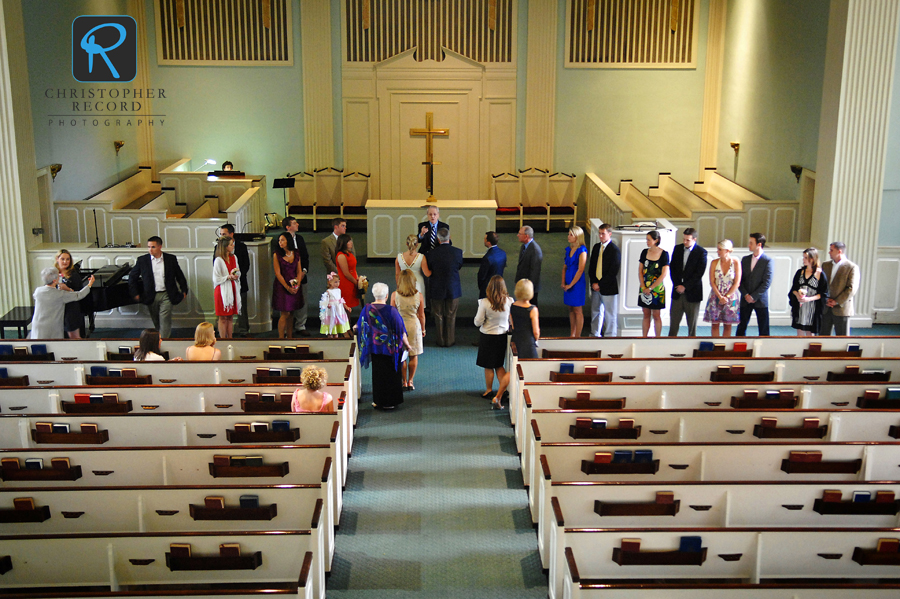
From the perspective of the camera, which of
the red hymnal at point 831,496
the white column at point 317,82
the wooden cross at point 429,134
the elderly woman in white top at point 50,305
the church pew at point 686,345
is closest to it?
the red hymnal at point 831,496

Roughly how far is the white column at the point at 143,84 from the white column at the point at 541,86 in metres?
7.04

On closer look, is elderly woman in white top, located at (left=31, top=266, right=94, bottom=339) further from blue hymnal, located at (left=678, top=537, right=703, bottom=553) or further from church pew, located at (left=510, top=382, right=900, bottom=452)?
blue hymnal, located at (left=678, top=537, right=703, bottom=553)

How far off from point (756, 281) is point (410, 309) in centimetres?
359

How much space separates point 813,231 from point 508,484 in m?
6.48

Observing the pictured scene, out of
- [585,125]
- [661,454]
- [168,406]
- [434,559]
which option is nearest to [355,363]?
[168,406]

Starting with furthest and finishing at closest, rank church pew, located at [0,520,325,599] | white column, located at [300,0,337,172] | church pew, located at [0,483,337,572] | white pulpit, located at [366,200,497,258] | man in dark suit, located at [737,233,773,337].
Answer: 1. white column, located at [300,0,337,172]
2. white pulpit, located at [366,200,497,258]
3. man in dark suit, located at [737,233,773,337]
4. church pew, located at [0,483,337,572]
5. church pew, located at [0,520,325,599]

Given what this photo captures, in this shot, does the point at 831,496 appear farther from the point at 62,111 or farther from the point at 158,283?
the point at 62,111

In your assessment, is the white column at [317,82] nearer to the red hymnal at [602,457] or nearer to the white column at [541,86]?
the white column at [541,86]

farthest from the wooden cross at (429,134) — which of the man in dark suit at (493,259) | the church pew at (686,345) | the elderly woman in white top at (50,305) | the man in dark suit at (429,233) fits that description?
the church pew at (686,345)

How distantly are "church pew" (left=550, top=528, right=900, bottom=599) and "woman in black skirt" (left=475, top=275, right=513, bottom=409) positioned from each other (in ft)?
10.9

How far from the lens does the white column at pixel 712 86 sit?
1585cm

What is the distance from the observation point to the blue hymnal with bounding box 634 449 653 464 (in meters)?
5.23

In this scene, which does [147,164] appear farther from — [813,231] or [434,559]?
[434,559]

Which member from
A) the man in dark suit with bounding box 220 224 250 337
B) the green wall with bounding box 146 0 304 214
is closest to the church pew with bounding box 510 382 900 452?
the man in dark suit with bounding box 220 224 250 337
